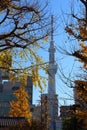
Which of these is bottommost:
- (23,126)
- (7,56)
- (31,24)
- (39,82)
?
(23,126)

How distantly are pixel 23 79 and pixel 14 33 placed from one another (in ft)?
6.77

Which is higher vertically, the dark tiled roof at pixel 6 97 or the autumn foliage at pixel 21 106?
the dark tiled roof at pixel 6 97

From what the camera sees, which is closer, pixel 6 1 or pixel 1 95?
pixel 6 1

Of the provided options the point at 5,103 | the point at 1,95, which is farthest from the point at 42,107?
the point at 1,95

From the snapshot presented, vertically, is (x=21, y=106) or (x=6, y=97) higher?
(x=6, y=97)

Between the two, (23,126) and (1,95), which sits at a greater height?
(1,95)

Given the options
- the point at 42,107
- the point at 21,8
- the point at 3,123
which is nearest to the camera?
the point at 21,8

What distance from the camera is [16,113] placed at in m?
35.4

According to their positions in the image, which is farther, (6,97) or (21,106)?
(6,97)

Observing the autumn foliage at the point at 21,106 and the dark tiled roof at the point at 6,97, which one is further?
the dark tiled roof at the point at 6,97

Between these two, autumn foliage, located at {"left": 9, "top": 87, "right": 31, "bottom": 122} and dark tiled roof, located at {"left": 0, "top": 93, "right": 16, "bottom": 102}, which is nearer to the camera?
autumn foliage, located at {"left": 9, "top": 87, "right": 31, "bottom": 122}

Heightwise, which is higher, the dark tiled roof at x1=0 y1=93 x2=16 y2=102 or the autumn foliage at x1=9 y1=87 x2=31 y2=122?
the dark tiled roof at x1=0 y1=93 x2=16 y2=102

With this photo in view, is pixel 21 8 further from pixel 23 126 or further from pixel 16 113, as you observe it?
pixel 16 113

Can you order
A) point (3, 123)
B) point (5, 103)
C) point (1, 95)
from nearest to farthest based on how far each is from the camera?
1. point (3, 123)
2. point (5, 103)
3. point (1, 95)
